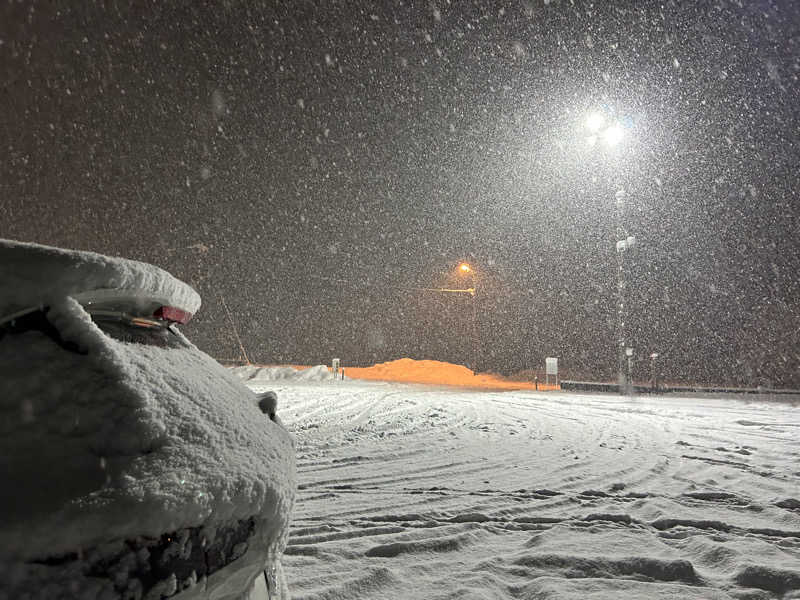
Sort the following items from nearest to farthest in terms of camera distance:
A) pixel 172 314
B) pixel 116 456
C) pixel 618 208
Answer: pixel 116 456
pixel 172 314
pixel 618 208

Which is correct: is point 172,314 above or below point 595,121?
below

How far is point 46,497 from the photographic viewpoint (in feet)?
3.42

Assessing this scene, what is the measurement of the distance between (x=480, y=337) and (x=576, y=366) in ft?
21.9

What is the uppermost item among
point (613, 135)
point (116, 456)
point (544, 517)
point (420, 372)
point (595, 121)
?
point (595, 121)

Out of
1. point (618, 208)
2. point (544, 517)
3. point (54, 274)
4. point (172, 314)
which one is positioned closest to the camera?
point (54, 274)

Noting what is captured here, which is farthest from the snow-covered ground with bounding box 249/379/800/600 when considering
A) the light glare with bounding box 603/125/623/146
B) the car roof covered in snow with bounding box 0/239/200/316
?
the light glare with bounding box 603/125/623/146

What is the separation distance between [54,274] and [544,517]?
366 cm

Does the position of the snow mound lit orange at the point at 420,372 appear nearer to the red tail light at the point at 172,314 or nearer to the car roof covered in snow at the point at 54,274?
the red tail light at the point at 172,314

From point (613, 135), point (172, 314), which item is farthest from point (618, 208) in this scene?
point (172, 314)

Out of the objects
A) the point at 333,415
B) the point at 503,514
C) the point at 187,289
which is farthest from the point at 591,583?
the point at 333,415

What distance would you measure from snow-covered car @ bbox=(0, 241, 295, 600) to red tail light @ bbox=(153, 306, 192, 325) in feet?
→ 0.20

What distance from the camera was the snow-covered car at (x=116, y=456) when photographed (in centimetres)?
104

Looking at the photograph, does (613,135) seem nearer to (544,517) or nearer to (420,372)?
(544,517)

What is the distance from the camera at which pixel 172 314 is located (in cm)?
178
